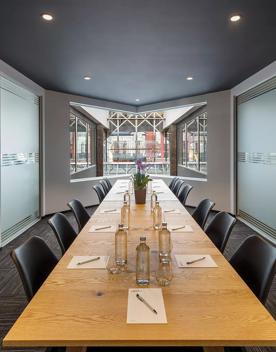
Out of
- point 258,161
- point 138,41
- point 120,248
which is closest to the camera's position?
point 120,248

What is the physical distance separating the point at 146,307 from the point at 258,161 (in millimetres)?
4667

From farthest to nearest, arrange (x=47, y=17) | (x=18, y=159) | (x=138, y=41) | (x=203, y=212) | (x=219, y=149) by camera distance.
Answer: (x=219, y=149) < (x=18, y=159) < (x=138, y=41) < (x=203, y=212) < (x=47, y=17)

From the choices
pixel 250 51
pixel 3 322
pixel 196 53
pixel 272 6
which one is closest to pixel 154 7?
pixel 272 6

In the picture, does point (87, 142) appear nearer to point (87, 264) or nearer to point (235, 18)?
point (235, 18)

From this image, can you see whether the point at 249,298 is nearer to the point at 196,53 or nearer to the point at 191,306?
the point at 191,306

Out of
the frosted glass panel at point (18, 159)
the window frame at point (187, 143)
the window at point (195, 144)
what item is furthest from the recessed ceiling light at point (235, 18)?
the window at point (195, 144)

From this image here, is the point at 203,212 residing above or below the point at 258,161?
below

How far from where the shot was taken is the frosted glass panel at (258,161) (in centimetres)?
491

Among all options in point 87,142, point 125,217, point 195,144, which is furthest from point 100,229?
point 87,142

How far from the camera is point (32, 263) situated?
5.99 ft

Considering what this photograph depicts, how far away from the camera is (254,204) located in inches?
223

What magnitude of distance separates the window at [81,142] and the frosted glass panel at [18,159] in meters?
1.67

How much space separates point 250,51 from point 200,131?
14.1ft

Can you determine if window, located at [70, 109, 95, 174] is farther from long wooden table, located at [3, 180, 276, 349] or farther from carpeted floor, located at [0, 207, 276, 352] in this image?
long wooden table, located at [3, 180, 276, 349]
